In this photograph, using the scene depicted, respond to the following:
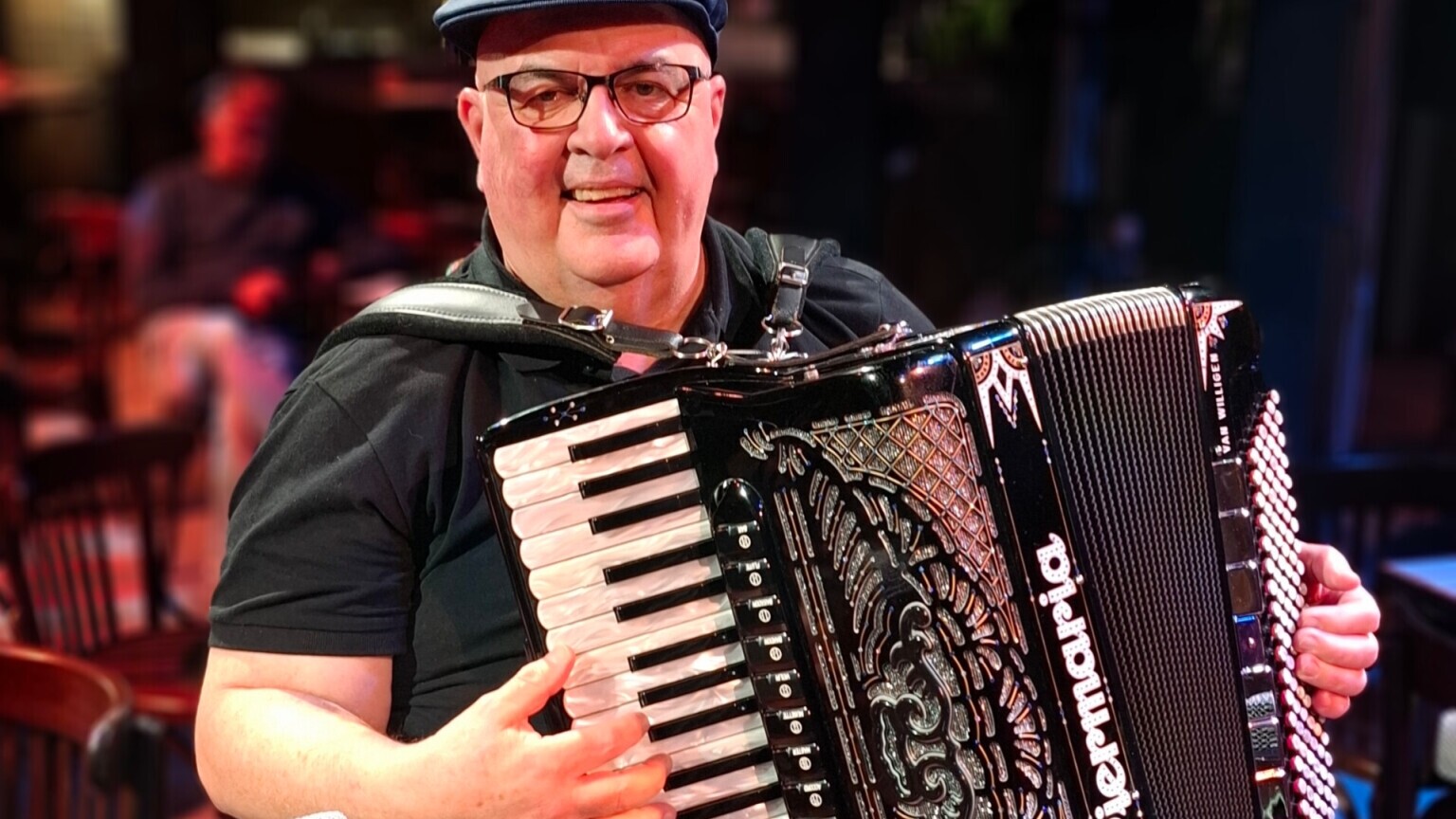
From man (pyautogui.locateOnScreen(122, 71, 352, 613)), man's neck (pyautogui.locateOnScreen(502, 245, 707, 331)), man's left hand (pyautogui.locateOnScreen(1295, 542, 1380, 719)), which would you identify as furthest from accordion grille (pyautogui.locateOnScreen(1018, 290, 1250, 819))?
man (pyautogui.locateOnScreen(122, 71, 352, 613))

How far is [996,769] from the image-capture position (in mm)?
1437

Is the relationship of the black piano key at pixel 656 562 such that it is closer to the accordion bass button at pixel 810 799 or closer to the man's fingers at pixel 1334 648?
the accordion bass button at pixel 810 799

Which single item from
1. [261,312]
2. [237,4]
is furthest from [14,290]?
[261,312]

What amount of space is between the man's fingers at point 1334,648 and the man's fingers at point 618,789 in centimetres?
73

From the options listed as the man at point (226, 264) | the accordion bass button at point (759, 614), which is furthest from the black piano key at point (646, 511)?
the man at point (226, 264)

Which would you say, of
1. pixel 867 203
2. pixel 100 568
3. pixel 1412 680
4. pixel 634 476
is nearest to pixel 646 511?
pixel 634 476

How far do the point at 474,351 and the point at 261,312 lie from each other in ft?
12.2

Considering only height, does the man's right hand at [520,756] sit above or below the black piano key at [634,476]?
below

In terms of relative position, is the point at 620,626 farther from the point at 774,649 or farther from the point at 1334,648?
the point at 1334,648

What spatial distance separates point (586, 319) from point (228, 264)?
4.19 m

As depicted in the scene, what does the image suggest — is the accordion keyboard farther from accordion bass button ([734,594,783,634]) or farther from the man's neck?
the man's neck

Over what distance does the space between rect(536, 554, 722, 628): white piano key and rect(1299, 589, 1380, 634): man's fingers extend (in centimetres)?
68

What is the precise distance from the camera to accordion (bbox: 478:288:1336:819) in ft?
4.58

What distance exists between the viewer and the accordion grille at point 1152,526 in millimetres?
1499
